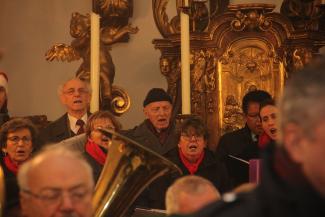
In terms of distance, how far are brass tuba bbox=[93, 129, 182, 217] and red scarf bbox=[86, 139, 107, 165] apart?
3.80 ft

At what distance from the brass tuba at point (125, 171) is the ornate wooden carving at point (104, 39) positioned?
164 inches

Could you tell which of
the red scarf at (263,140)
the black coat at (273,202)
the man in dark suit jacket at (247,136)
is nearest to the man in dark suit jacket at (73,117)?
the man in dark suit jacket at (247,136)

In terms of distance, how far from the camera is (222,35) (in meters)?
7.87

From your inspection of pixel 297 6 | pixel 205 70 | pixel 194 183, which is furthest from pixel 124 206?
pixel 297 6

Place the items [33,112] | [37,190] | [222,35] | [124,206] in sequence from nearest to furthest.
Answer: [37,190] < [124,206] < [222,35] < [33,112]

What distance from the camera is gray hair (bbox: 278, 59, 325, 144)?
1.77 m

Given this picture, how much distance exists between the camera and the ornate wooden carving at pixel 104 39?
8.45 meters

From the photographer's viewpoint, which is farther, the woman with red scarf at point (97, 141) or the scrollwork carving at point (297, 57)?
the scrollwork carving at point (297, 57)

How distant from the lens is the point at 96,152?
5406 millimetres

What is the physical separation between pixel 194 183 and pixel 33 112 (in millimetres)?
5883

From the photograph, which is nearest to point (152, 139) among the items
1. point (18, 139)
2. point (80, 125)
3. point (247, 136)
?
point (80, 125)

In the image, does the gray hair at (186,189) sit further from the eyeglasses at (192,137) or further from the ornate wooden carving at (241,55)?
the ornate wooden carving at (241,55)

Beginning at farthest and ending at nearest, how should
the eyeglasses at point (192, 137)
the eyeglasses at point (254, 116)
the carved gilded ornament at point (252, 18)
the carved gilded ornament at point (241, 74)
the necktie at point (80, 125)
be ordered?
the carved gilded ornament at point (241, 74), the carved gilded ornament at point (252, 18), the eyeglasses at point (254, 116), the necktie at point (80, 125), the eyeglasses at point (192, 137)

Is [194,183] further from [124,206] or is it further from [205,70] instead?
[205,70]
